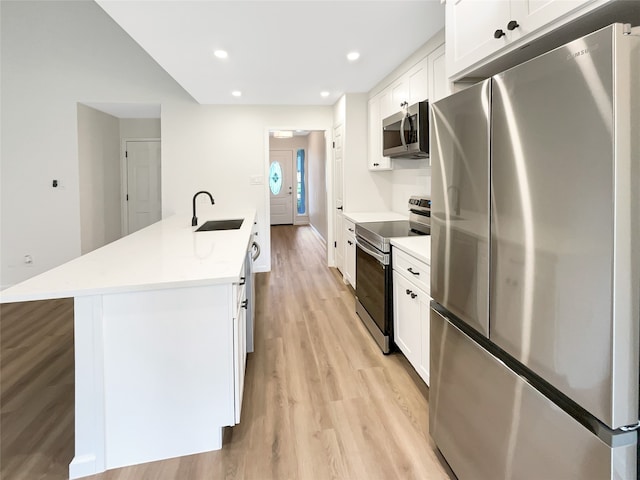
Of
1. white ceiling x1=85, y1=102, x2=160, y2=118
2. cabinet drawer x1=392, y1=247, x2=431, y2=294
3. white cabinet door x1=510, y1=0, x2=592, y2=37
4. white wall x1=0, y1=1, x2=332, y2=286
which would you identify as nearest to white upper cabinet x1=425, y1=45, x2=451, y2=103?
cabinet drawer x1=392, y1=247, x2=431, y2=294


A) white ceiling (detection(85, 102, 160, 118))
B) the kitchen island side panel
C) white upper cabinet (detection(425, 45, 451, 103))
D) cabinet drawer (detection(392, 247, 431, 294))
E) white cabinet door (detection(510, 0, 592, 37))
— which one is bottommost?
the kitchen island side panel

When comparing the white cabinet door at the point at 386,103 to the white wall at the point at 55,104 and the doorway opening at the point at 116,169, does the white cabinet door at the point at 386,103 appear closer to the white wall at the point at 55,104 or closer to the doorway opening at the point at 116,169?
the white wall at the point at 55,104

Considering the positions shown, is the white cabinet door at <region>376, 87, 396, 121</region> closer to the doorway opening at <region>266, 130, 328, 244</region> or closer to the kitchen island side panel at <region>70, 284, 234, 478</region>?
the kitchen island side panel at <region>70, 284, 234, 478</region>

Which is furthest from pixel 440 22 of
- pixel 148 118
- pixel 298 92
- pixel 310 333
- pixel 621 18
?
pixel 148 118

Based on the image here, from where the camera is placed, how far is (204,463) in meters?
1.58

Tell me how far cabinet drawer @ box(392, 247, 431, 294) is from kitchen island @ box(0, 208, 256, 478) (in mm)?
1019

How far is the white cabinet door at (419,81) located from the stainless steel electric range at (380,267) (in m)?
0.85

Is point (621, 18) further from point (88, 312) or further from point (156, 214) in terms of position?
point (156, 214)

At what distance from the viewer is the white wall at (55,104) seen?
165 inches

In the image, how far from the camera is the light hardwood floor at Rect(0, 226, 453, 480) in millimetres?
1553

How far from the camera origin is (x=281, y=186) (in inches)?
→ 398

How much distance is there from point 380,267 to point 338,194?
253cm

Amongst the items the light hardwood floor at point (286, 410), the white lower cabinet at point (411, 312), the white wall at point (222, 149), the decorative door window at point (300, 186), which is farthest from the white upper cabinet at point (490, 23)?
the decorative door window at point (300, 186)

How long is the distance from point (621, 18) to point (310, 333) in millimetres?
2641
